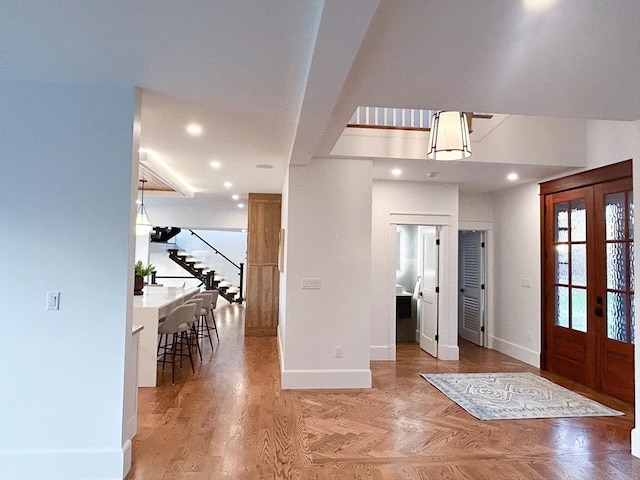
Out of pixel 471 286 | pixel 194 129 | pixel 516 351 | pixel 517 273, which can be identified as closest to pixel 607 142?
pixel 517 273

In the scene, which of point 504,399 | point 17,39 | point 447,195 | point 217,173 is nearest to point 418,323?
point 447,195

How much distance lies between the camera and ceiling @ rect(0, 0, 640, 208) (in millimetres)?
1899

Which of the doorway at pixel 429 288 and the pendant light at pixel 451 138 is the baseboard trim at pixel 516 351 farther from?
the pendant light at pixel 451 138

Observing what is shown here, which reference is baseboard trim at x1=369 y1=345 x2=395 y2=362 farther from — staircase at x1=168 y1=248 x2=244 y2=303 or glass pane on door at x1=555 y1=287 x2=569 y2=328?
staircase at x1=168 y1=248 x2=244 y2=303

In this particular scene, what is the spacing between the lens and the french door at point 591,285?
441cm

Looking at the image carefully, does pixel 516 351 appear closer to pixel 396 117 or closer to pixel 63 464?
pixel 396 117

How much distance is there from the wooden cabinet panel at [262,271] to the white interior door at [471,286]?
11.3ft

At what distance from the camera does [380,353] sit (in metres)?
5.80

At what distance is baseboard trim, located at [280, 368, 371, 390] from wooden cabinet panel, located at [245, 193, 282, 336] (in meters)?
3.01

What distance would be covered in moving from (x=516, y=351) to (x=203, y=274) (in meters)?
9.62

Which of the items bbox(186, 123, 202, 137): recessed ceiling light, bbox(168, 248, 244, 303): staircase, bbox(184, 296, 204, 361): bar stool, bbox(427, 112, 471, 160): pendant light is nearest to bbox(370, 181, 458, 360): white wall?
bbox(427, 112, 471, 160): pendant light

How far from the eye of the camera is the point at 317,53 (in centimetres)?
202

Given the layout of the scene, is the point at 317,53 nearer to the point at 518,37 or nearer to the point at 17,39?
the point at 518,37

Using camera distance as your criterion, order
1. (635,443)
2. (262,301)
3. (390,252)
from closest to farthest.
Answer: (635,443)
(390,252)
(262,301)
